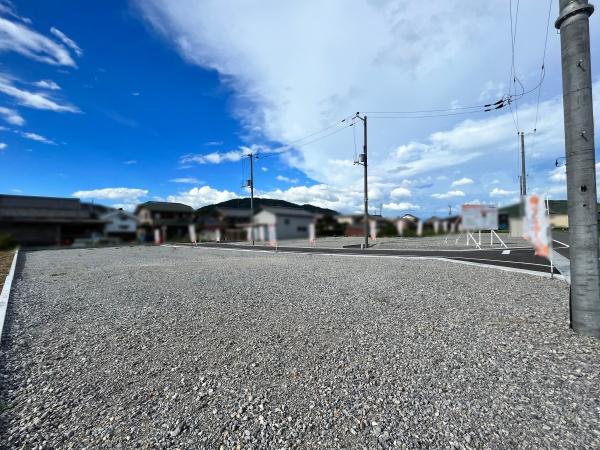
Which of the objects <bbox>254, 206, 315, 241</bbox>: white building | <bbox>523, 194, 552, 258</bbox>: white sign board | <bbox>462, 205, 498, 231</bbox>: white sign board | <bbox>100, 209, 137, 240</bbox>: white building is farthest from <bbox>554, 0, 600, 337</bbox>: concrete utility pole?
<bbox>100, 209, 137, 240</bbox>: white building

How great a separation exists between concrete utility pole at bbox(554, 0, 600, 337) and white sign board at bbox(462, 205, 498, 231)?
1.19 meters

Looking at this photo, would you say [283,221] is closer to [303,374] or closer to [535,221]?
[303,374]

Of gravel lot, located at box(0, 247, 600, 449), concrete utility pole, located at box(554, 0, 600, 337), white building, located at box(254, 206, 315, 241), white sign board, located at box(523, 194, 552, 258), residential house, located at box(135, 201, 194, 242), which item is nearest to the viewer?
gravel lot, located at box(0, 247, 600, 449)

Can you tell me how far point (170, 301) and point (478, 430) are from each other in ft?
19.1

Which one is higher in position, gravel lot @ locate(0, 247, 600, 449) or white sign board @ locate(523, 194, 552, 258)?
white sign board @ locate(523, 194, 552, 258)

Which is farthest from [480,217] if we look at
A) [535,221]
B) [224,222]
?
[224,222]

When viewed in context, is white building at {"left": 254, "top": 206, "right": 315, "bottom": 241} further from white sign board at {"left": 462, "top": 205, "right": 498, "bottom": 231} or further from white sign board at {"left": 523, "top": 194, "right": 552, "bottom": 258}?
white sign board at {"left": 523, "top": 194, "right": 552, "bottom": 258}

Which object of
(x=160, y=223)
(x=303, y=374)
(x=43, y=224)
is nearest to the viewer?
(x=303, y=374)

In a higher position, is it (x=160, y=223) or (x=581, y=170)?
(x=581, y=170)

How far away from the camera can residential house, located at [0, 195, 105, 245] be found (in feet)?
30.8

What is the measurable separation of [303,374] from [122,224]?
767 centimetres

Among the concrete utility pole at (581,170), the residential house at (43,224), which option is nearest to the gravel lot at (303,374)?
the concrete utility pole at (581,170)

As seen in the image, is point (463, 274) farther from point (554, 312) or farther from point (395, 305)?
point (395, 305)

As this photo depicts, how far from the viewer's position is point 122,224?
8.34 meters
